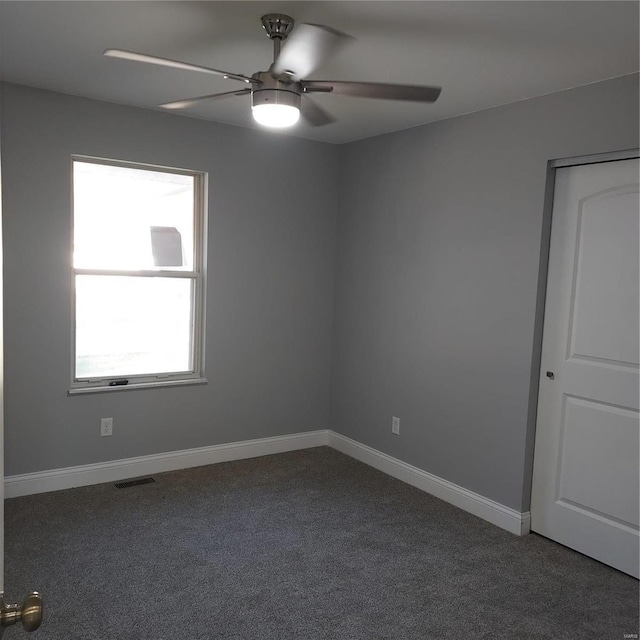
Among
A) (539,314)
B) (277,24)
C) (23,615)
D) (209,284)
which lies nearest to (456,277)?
(539,314)

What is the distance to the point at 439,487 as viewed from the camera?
3838mm

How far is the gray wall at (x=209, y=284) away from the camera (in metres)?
3.49

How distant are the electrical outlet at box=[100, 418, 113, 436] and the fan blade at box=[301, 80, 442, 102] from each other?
256 centimetres

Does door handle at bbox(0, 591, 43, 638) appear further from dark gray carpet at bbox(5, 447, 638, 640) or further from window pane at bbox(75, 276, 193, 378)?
window pane at bbox(75, 276, 193, 378)

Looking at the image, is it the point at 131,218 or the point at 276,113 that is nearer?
the point at 276,113

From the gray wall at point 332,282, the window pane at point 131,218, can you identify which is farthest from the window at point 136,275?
the gray wall at point 332,282

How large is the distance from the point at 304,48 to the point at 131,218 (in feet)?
7.57

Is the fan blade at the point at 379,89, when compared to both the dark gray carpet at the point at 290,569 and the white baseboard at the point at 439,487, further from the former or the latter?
the white baseboard at the point at 439,487

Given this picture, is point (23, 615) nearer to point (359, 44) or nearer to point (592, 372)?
point (359, 44)

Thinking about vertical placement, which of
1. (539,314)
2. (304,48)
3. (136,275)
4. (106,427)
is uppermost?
(304,48)

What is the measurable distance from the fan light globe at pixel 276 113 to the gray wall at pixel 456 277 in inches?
61.8

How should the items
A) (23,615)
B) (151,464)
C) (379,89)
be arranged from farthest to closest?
(151,464), (379,89), (23,615)

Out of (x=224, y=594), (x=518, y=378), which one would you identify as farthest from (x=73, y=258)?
(x=518, y=378)

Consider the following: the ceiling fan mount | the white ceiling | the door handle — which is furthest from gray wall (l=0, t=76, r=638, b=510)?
the door handle
